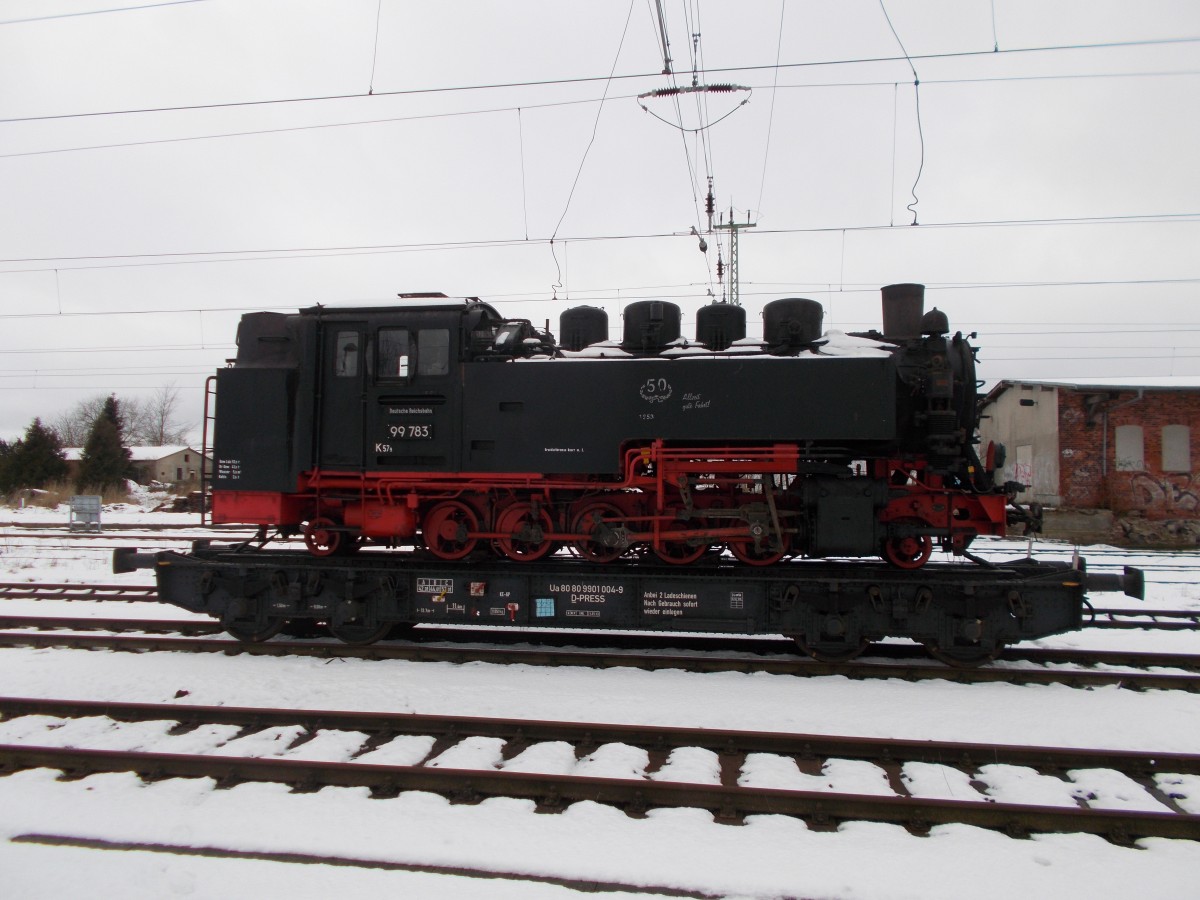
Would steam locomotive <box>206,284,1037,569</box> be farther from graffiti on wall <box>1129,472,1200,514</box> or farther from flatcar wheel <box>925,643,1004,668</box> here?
graffiti on wall <box>1129,472,1200,514</box>

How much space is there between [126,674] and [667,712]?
5.33m

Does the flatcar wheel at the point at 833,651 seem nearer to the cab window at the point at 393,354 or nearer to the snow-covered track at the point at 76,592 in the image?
the cab window at the point at 393,354

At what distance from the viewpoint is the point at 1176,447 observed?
68.0 ft

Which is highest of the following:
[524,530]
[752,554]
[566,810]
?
[524,530]

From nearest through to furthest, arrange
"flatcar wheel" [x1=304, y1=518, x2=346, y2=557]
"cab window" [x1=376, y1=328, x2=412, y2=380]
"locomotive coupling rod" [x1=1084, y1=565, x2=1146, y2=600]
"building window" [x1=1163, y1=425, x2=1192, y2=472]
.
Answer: "locomotive coupling rod" [x1=1084, y1=565, x2=1146, y2=600] → "cab window" [x1=376, y1=328, x2=412, y2=380] → "flatcar wheel" [x1=304, y1=518, x2=346, y2=557] → "building window" [x1=1163, y1=425, x2=1192, y2=472]

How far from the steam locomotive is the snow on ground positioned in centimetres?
150

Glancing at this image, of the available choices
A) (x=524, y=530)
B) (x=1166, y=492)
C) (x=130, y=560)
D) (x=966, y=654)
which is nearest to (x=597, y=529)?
A: (x=524, y=530)

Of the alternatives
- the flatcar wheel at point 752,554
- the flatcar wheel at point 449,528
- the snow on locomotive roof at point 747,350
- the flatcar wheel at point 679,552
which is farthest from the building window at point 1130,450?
the flatcar wheel at point 449,528

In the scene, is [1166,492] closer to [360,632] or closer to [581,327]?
[581,327]

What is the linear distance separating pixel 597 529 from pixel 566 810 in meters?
3.37

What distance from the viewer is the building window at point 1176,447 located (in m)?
20.6

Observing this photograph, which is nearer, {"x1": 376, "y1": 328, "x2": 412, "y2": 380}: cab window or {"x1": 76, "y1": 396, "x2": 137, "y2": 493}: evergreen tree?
{"x1": 376, "y1": 328, "x2": 412, "y2": 380}: cab window

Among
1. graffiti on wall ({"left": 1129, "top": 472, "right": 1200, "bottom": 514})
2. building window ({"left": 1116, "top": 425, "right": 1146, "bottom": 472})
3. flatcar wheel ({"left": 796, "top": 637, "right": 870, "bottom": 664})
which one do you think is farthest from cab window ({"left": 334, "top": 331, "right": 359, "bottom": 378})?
graffiti on wall ({"left": 1129, "top": 472, "right": 1200, "bottom": 514})

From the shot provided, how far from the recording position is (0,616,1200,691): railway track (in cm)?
684
